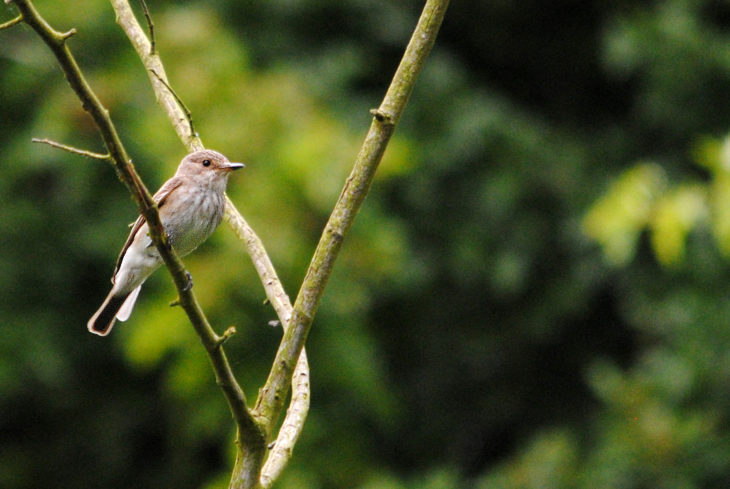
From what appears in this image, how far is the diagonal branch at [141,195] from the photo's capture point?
2033 millimetres

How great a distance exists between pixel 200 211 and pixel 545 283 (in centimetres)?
540

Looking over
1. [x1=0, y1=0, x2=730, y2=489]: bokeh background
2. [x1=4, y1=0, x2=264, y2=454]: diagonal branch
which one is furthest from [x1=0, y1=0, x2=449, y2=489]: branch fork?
[x1=0, y1=0, x2=730, y2=489]: bokeh background

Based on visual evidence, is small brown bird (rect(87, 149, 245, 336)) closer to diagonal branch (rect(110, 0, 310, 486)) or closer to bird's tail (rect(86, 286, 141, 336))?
bird's tail (rect(86, 286, 141, 336))

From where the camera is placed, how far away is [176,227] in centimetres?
399

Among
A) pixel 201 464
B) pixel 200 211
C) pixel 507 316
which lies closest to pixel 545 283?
pixel 507 316

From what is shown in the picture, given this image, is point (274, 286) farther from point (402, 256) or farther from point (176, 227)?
point (402, 256)

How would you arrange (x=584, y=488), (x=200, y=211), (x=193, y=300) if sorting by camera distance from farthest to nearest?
(x=584, y=488)
(x=200, y=211)
(x=193, y=300)

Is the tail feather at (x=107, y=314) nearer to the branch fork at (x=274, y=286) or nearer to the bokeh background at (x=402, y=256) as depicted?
the branch fork at (x=274, y=286)

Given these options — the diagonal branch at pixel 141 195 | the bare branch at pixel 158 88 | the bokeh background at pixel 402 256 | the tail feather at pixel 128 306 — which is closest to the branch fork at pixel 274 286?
the diagonal branch at pixel 141 195

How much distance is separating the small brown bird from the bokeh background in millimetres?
2111

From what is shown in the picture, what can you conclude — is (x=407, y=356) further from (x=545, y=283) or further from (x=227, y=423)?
(x=227, y=423)

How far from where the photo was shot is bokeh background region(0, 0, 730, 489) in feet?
22.8

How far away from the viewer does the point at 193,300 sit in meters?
2.38

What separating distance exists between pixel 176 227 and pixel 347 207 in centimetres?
149
